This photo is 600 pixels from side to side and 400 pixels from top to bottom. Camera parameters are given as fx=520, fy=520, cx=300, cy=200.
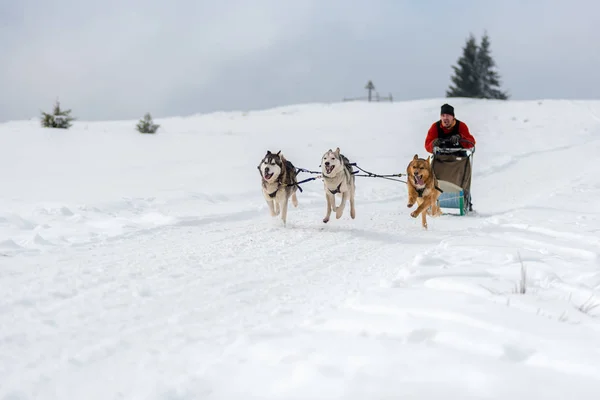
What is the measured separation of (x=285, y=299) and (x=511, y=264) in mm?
1786

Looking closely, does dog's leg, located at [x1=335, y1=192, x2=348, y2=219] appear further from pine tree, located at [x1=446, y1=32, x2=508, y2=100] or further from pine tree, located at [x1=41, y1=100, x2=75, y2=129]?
pine tree, located at [x1=446, y1=32, x2=508, y2=100]

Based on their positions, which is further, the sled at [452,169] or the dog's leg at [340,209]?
the sled at [452,169]

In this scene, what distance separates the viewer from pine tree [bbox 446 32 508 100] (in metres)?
45.3

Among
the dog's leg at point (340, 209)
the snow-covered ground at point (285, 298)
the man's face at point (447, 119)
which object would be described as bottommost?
the snow-covered ground at point (285, 298)

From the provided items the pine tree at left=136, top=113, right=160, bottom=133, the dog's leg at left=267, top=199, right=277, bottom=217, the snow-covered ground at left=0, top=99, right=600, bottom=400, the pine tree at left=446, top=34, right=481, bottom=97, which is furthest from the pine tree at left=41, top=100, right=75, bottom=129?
the pine tree at left=446, top=34, right=481, bottom=97

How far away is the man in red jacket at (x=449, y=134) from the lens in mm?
7273

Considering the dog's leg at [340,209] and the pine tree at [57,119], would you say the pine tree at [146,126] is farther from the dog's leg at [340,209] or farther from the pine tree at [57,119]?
the dog's leg at [340,209]

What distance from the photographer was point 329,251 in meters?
5.02

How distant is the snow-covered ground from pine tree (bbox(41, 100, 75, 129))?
6.94 m

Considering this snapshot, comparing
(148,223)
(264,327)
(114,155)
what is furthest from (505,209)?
(114,155)

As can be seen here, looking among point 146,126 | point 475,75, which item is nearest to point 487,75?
point 475,75

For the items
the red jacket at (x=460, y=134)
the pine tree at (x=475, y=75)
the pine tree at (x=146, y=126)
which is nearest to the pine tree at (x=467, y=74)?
the pine tree at (x=475, y=75)

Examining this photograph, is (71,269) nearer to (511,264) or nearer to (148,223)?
(148,223)

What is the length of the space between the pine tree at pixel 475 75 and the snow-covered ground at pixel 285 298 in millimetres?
38455
